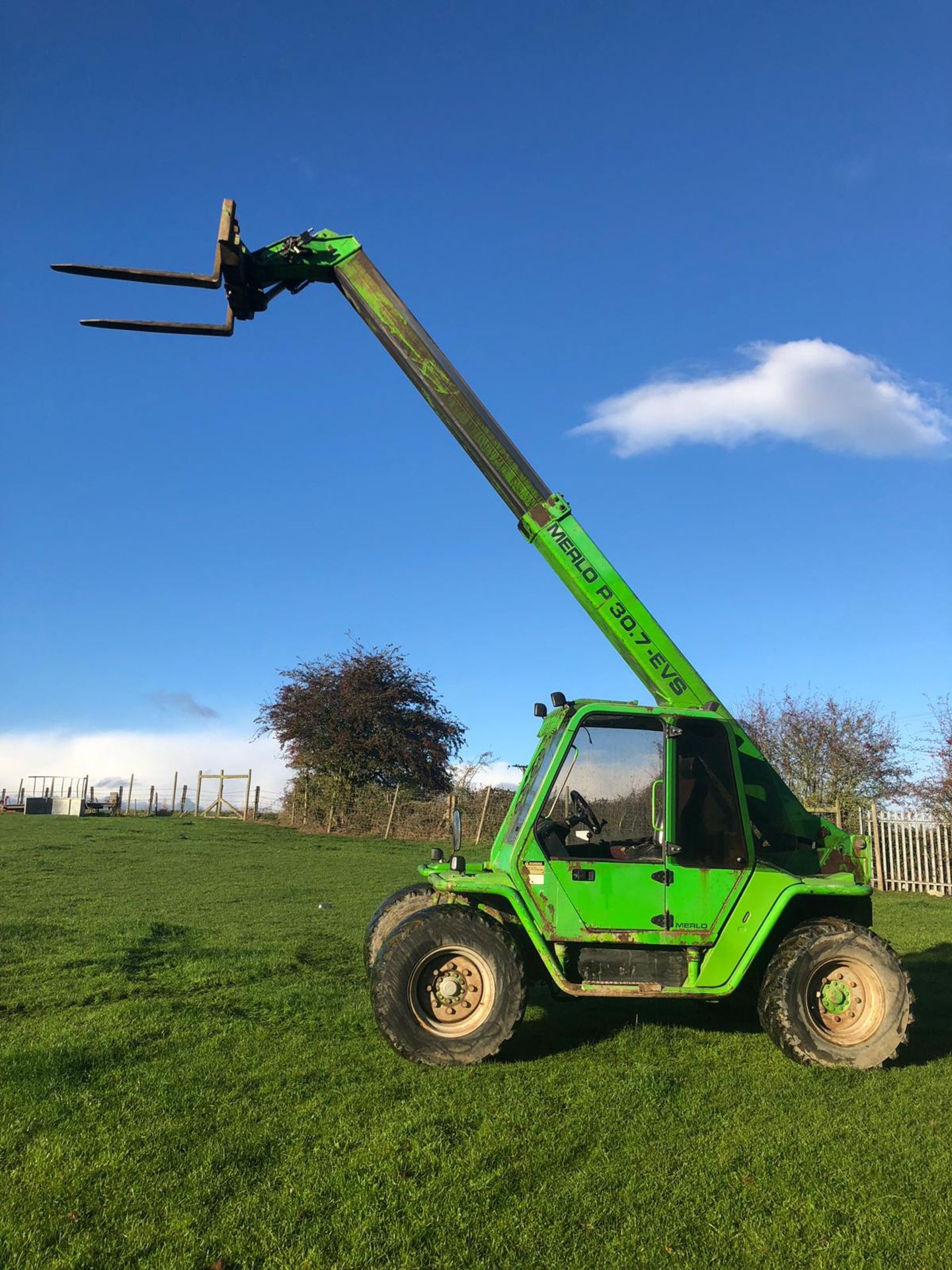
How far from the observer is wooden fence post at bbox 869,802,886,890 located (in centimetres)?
2045

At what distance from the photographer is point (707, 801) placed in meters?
6.39

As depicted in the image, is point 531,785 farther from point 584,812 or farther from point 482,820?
point 482,820

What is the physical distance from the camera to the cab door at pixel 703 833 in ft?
20.1

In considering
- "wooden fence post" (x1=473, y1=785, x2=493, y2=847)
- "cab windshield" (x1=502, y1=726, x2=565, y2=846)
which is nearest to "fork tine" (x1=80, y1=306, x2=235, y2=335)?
"cab windshield" (x1=502, y1=726, x2=565, y2=846)

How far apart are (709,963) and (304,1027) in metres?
2.88

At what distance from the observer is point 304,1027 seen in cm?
652

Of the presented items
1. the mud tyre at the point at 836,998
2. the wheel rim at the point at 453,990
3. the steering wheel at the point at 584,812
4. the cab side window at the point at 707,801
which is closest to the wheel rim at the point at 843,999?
the mud tyre at the point at 836,998

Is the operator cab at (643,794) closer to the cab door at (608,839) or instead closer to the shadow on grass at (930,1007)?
the cab door at (608,839)

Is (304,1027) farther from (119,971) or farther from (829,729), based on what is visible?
(829,729)

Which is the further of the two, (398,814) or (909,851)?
(398,814)

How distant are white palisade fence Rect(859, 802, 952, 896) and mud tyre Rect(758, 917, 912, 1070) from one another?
1424cm

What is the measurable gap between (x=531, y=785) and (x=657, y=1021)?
220 centimetres

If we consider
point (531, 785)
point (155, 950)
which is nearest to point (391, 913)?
point (531, 785)

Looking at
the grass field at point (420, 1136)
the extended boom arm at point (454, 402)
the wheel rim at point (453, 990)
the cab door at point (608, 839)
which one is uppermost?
the extended boom arm at point (454, 402)
